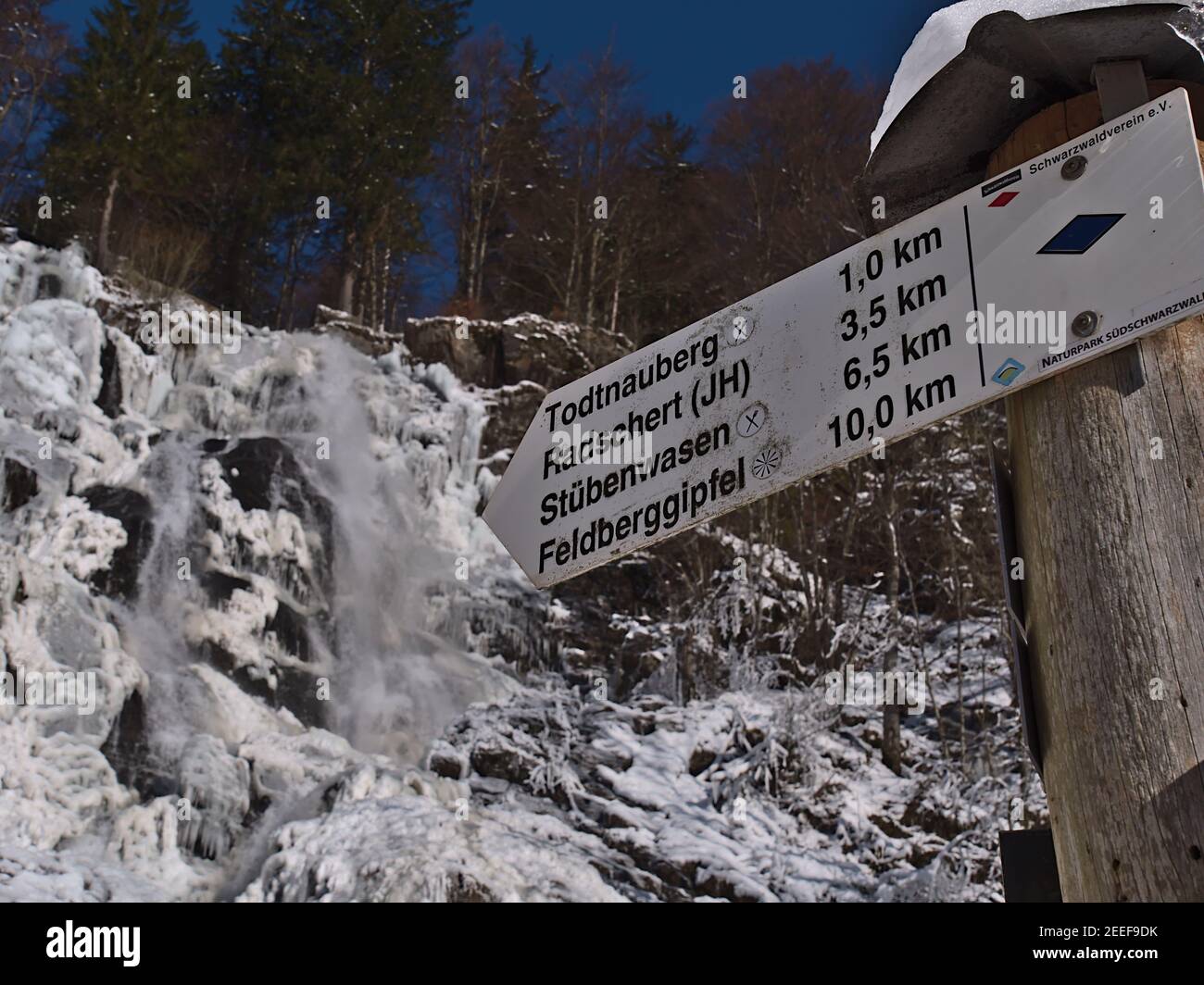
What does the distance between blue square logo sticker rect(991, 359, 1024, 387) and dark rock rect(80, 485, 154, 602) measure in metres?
11.4

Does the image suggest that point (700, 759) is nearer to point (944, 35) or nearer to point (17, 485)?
point (17, 485)

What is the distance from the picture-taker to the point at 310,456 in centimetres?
1494

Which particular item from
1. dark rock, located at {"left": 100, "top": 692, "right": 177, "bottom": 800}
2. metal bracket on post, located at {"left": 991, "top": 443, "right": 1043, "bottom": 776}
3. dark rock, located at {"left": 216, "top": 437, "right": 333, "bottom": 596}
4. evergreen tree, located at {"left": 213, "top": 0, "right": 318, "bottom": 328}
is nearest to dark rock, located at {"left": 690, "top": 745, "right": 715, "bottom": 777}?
dark rock, located at {"left": 216, "top": 437, "right": 333, "bottom": 596}

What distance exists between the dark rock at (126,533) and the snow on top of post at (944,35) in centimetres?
1120

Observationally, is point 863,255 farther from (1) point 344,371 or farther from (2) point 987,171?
(1) point 344,371

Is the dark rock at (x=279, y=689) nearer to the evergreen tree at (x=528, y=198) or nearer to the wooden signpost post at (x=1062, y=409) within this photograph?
the wooden signpost post at (x=1062, y=409)

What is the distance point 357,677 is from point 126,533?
2923mm

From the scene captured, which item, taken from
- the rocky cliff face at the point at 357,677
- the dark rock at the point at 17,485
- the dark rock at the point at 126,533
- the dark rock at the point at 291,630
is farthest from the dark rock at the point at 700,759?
the dark rock at the point at 17,485

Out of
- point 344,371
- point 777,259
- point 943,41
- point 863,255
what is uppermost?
point 777,259

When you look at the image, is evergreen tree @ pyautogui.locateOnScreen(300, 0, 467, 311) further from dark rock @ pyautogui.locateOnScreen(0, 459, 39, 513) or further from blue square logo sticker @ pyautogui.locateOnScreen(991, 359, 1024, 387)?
blue square logo sticker @ pyautogui.locateOnScreen(991, 359, 1024, 387)

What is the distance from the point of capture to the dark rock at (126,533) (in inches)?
457

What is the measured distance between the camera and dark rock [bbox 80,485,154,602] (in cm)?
1161
